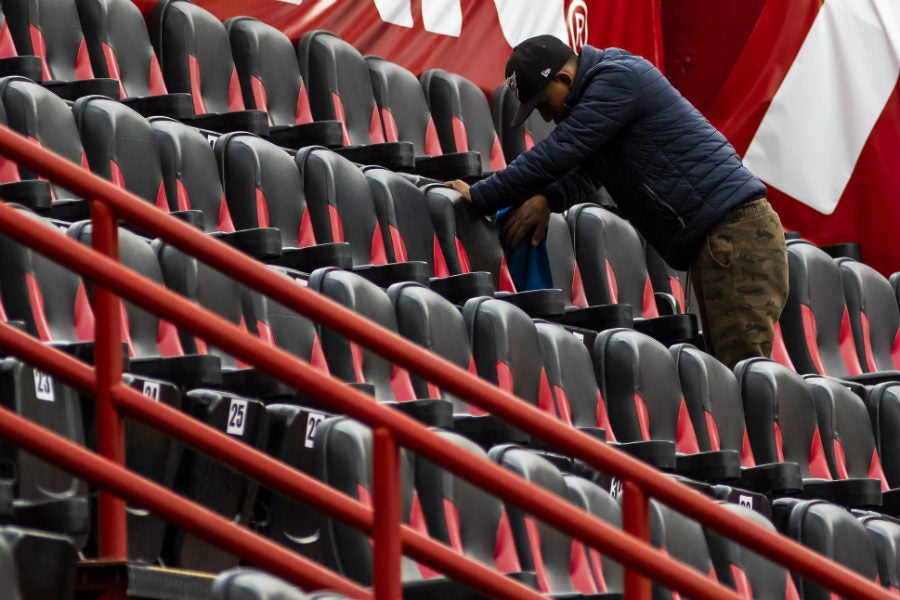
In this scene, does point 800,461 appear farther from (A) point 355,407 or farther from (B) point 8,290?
(A) point 355,407

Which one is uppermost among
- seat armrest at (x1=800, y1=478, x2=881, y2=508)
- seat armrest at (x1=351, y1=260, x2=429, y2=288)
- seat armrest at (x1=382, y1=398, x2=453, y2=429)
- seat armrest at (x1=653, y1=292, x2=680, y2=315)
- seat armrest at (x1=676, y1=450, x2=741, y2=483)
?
seat armrest at (x1=382, y1=398, x2=453, y2=429)

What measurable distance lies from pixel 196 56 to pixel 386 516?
1927 mm

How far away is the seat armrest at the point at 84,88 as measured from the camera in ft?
9.40

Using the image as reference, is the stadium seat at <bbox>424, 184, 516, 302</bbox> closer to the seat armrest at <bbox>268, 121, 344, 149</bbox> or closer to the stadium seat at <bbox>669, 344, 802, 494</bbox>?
the seat armrest at <bbox>268, 121, 344, 149</bbox>

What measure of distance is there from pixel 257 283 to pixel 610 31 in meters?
2.96

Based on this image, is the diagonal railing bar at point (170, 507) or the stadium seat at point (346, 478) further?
the stadium seat at point (346, 478)

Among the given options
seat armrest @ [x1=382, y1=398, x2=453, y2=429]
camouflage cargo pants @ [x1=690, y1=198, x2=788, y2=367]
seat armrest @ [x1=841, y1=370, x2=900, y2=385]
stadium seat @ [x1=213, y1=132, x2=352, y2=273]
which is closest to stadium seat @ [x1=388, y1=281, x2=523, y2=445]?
seat armrest @ [x1=382, y1=398, x2=453, y2=429]

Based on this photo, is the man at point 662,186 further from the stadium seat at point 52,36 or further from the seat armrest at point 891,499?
the stadium seat at point 52,36

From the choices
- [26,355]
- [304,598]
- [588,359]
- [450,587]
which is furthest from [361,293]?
[304,598]

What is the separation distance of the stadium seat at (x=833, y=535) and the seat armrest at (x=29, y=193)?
1.10m

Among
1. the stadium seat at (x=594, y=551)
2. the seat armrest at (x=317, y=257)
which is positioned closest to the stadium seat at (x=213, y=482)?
the stadium seat at (x=594, y=551)

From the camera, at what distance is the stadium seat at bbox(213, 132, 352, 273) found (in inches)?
108

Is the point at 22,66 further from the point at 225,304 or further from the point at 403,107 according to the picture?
the point at 403,107

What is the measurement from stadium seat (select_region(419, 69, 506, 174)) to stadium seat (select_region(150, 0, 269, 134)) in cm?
52
